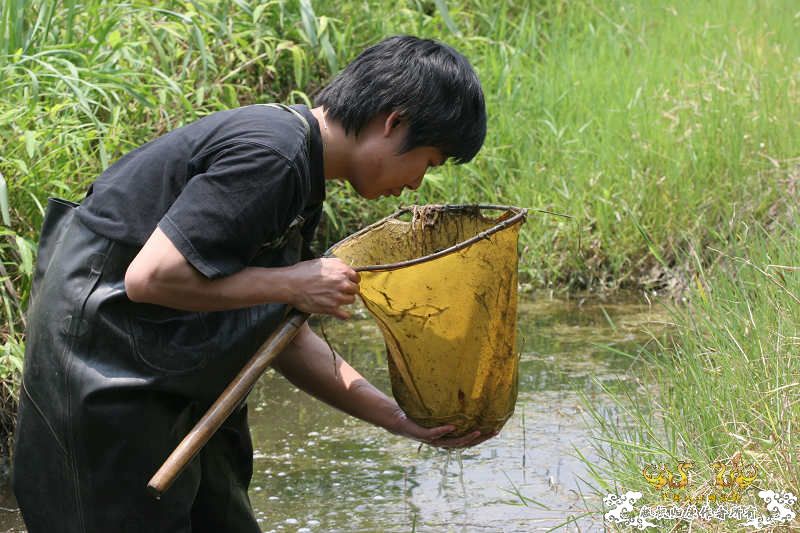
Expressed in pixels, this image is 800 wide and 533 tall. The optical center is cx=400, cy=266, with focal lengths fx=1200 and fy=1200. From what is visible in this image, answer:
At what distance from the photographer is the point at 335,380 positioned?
2625mm

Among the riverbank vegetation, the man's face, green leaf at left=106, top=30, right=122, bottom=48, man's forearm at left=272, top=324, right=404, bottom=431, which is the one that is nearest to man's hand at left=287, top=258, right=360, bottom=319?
the man's face

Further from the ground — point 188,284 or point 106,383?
point 188,284

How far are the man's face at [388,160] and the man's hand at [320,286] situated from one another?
22 centimetres

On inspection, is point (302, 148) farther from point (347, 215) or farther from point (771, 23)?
point (771, 23)

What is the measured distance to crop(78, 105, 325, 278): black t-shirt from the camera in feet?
6.57

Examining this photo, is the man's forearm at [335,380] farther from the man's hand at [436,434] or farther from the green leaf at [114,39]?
the green leaf at [114,39]

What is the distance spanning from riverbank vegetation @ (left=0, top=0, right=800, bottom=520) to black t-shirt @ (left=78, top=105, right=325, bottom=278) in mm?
1295

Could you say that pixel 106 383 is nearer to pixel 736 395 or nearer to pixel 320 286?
pixel 320 286

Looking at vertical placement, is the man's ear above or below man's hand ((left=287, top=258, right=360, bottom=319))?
above

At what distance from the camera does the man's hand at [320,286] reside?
83.4 inches

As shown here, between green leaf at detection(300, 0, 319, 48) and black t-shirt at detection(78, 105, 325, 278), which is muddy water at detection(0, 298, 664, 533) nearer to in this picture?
black t-shirt at detection(78, 105, 325, 278)

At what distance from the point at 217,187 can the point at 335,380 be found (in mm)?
745

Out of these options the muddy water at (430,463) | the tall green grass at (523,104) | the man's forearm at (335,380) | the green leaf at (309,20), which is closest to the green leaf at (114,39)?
the tall green grass at (523,104)

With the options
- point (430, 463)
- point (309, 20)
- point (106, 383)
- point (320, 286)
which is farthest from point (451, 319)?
point (309, 20)
